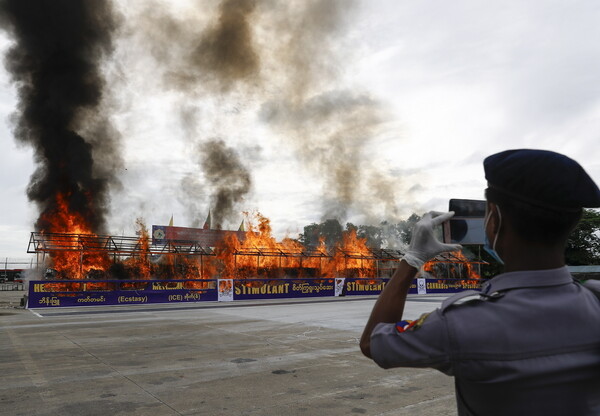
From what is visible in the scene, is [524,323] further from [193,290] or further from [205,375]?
[193,290]

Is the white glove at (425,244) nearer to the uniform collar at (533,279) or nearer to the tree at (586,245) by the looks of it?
the uniform collar at (533,279)

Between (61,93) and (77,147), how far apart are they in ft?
15.8

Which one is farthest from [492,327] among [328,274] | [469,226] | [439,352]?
[469,226]

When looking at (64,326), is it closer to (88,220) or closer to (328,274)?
(88,220)

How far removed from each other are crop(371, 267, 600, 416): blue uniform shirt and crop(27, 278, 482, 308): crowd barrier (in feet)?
69.4

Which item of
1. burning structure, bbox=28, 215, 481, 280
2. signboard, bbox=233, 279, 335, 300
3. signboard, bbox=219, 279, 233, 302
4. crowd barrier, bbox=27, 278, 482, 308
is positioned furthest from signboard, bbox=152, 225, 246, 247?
signboard, bbox=219, 279, 233, 302

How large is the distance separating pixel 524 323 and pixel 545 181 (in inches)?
16.5

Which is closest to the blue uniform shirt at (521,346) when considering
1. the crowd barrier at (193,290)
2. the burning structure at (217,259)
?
the crowd barrier at (193,290)

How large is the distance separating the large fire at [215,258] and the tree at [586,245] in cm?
1275

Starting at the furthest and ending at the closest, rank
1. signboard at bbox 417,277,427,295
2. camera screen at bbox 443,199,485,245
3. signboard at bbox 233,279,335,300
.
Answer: camera screen at bbox 443,199,485,245, signboard at bbox 417,277,427,295, signboard at bbox 233,279,335,300

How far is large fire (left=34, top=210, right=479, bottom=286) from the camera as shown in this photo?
2991 centimetres

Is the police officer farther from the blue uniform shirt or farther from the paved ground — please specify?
the paved ground

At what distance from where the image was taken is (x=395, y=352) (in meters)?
1.34

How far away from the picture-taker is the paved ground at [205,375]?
16.9ft
